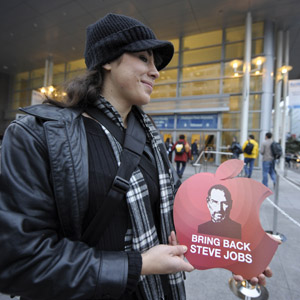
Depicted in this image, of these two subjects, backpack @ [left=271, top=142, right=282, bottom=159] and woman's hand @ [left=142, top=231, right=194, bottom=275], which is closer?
woman's hand @ [left=142, top=231, right=194, bottom=275]

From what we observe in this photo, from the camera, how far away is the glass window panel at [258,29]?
10346mm

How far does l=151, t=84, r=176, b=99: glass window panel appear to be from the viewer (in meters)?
13.2

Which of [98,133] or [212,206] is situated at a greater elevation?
[98,133]

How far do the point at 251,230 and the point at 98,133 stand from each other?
0.80 m

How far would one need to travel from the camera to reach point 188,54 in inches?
500

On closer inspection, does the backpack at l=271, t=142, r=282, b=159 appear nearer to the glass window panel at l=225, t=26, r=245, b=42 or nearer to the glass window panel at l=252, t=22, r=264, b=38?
the glass window panel at l=252, t=22, r=264, b=38

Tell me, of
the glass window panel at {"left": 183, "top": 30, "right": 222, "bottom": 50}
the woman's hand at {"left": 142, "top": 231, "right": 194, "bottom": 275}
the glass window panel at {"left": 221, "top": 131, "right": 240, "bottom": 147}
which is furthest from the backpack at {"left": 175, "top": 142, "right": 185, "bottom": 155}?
the glass window panel at {"left": 183, "top": 30, "right": 222, "bottom": 50}

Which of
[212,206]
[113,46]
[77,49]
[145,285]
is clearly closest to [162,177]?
[212,206]

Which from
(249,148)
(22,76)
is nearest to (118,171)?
(249,148)

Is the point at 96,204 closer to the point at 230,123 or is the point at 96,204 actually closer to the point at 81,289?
the point at 81,289

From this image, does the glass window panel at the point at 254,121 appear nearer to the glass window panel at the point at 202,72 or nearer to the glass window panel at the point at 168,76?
the glass window panel at the point at 202,72

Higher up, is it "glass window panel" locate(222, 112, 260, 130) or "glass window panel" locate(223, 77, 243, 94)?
"glass window panel" locate(223, 77, 243, 94)

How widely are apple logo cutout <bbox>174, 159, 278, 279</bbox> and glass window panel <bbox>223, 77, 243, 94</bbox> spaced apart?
38.4 ft

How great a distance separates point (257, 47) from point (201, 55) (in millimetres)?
3044
